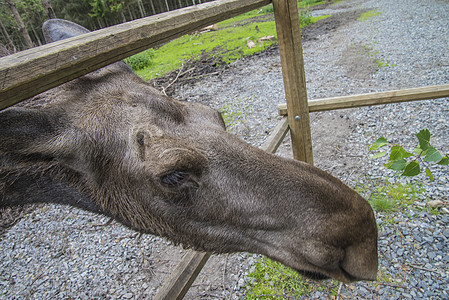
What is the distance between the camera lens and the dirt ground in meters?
4.20

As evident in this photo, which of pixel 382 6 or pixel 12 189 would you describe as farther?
pixel 382 6

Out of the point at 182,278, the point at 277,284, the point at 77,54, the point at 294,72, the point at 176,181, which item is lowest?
the point at 277,284

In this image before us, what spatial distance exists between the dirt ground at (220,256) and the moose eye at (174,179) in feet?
6.03

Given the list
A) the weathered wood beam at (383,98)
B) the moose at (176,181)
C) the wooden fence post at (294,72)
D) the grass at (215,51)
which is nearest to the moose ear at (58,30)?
the moose at (176,181)

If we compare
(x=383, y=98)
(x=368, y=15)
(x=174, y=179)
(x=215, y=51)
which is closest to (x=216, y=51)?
(x=215, y=51)

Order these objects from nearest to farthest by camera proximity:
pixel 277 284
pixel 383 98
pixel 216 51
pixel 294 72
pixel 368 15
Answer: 1. pixel 294 72
2. pixel 383 98
3. pixel 277 284
4. pixel 216 51
5. pixel 368 15

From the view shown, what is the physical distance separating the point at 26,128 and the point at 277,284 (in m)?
3.68

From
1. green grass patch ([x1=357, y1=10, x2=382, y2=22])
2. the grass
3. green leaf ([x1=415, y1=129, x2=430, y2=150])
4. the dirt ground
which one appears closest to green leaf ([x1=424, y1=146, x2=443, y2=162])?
green leaf ([x1=415, y1=129, x2=430, y2=150])

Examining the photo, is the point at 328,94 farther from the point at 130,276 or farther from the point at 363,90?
the point at 130,276

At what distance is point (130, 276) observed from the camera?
4.80 m

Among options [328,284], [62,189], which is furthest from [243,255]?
[62,189]

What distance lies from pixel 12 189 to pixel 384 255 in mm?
4758

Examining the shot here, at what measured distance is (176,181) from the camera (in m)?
2.03

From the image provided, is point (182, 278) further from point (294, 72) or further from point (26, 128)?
point (294, 72)
